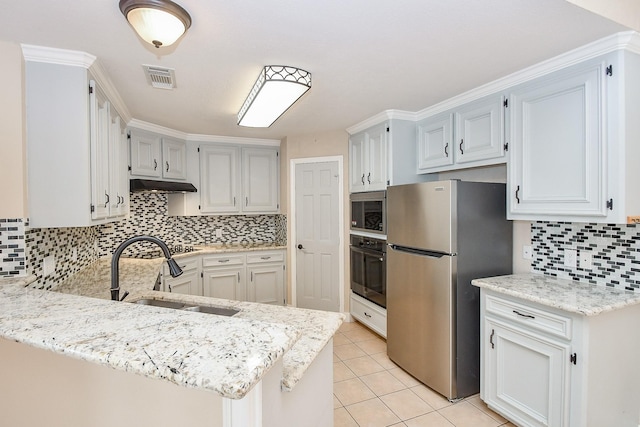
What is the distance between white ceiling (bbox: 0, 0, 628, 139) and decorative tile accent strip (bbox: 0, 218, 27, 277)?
3.16ft

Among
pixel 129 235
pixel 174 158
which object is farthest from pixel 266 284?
pixel 174 158

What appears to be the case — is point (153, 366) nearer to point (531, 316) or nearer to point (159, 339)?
point (159, 339)

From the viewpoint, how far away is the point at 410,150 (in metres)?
3.17

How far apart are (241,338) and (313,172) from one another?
131 inches

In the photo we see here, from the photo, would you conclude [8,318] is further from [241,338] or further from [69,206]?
[69,206]

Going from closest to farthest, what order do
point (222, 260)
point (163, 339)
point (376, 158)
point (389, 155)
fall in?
point (163, 339)
point (389, 155)
point (376, 158)
point (222, 260)

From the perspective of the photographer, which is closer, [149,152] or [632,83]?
[632,83]

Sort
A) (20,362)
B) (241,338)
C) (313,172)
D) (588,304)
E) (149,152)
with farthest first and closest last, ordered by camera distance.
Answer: (313,172) < (149,152) < (588,304) < (20,362) < (241,338)

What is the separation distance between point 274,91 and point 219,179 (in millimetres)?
2160

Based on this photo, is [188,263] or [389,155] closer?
[389,155]

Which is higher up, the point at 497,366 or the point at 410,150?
the point at 410,150

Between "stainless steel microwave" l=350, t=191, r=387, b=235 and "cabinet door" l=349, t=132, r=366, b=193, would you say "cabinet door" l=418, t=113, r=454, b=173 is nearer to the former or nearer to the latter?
"stainless steel microwave" l=350, t=191, r=387, b=235

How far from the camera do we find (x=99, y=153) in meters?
2.13

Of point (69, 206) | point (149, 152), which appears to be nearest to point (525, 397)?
point (69, 206)
